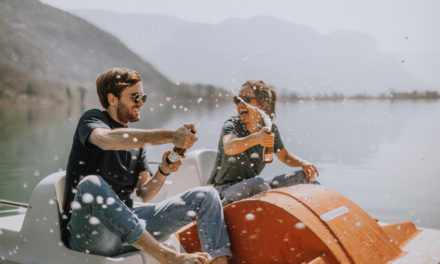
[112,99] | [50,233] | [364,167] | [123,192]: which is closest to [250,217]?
[123,192]

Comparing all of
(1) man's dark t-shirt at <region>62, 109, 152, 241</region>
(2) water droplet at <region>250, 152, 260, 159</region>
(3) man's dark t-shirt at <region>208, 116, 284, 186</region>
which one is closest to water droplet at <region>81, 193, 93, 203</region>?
(1) man's dark t-shirt at <region>62, 109, 152, 241</region>

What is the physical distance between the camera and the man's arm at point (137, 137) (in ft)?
7.14

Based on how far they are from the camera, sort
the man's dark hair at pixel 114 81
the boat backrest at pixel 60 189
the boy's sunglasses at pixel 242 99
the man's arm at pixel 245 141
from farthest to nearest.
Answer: the boy's sunglasses at pixel 242 99 → the man's arm at pixel 245 141 → the boat backrest at pixel 60 189 → the man's dark hair at pixel 114 81

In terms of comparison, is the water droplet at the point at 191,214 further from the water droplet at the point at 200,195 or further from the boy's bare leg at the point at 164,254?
the boy's bare leg at the point at 164,254

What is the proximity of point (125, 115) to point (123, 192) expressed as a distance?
1.23ft

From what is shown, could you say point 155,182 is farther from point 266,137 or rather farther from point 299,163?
point 299,163

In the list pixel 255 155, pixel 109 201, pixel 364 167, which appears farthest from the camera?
pixel 364 167

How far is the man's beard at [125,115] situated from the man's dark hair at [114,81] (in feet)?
0.22

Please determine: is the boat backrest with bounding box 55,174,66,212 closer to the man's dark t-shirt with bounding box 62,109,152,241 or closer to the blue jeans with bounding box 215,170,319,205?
the man's dark t-shirt with bounding box 62,109,152,241

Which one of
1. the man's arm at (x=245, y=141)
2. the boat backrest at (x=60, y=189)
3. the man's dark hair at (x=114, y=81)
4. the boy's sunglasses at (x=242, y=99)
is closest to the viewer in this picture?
the man's dark hair at (x=114, y=81)

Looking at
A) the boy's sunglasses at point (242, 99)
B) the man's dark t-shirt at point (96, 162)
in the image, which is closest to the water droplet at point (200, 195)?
the man's dark t-shirt at point (96, 162)

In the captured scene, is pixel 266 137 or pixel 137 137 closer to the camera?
pixel 137 137

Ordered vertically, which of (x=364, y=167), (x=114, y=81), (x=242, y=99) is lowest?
(x=364, y=167)

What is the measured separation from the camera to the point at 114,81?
7.95 feet
